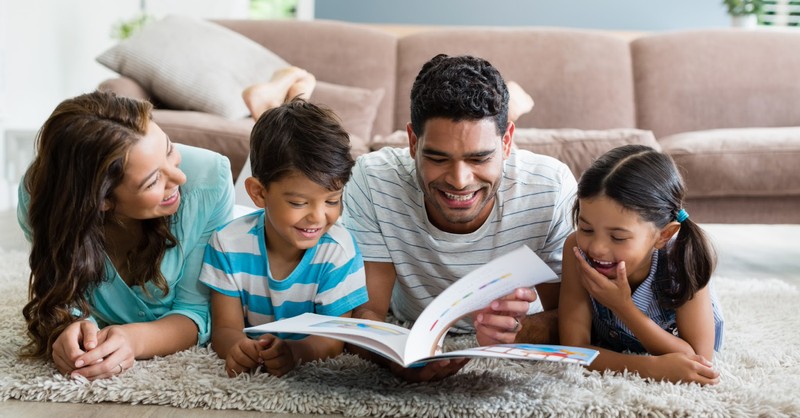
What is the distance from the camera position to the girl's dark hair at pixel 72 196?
1.45 m

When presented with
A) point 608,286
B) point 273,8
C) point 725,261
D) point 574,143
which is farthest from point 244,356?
point 273,8

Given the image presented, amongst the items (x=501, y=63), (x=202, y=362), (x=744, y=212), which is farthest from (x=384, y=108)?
(x=202, y=362)

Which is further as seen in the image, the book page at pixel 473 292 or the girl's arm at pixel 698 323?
the girl's arm at pixel 698 323

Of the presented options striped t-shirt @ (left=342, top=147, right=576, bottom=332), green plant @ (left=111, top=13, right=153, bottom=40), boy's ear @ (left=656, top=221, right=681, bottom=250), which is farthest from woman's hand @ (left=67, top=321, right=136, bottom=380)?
green plant @ (left=111, top=13, right=153, bottom=40)

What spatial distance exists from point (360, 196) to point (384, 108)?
1.70m

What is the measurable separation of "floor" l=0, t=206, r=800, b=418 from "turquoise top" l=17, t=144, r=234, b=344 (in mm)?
287

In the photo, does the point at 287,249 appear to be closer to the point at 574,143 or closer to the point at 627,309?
the point at 627,309

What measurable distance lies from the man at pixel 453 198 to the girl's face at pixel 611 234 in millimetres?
184

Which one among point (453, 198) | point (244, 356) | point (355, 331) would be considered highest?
point (453, 198)

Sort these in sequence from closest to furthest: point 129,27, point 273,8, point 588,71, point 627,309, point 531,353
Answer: point 531,353
point 627,309
point 588,71
point 129,27
point 273,8

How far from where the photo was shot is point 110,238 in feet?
5.24

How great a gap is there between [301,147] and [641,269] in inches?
26.5

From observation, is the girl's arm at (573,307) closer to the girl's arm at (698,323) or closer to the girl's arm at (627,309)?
the girl's arm at (627,309)

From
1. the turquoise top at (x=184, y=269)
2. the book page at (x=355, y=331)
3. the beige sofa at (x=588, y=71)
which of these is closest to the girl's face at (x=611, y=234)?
the book page at (x=355, y=331)
